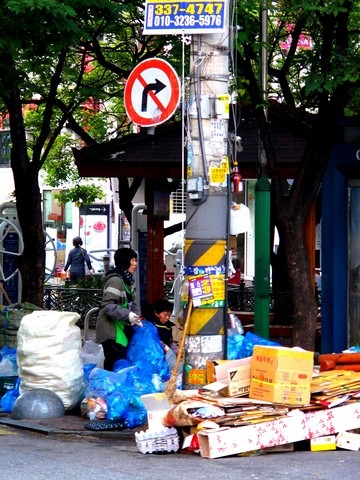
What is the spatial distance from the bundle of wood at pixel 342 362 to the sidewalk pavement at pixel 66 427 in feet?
6.07

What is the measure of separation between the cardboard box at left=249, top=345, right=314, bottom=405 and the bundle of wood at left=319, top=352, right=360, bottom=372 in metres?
1.03

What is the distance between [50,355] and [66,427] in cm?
103

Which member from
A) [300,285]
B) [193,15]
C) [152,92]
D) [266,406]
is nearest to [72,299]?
[300,285]

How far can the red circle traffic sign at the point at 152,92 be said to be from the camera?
413 inches

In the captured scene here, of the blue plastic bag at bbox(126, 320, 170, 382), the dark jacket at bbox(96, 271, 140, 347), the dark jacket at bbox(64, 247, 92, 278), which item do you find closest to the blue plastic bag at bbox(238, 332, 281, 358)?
the blue plastic bag at bbox(126, 320, 170, 382)

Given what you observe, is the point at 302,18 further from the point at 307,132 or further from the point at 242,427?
the point at 242,427

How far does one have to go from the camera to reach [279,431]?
9.06 metres

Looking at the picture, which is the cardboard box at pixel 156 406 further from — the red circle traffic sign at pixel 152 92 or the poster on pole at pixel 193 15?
the poster on pole at pixel 193 15

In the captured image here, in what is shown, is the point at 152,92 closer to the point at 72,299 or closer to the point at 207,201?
the point at 207,201

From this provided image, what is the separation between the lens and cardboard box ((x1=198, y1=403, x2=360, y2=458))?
890 cm

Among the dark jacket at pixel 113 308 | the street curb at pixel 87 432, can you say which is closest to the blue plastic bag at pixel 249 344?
the dark jacket at pixel 113 308

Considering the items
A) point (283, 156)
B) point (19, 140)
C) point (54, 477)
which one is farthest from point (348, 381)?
point (19, 140)

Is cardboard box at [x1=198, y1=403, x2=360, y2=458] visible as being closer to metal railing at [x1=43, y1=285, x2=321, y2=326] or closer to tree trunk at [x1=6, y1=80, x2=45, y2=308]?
tree trunk at [x1=6, y1=80, x2=45, y2=308]

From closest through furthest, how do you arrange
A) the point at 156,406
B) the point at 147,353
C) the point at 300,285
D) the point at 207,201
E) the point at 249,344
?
the point at 156,406
the point at 207,201
the point at 147,353
the point at 249,344
the point at 300,285
